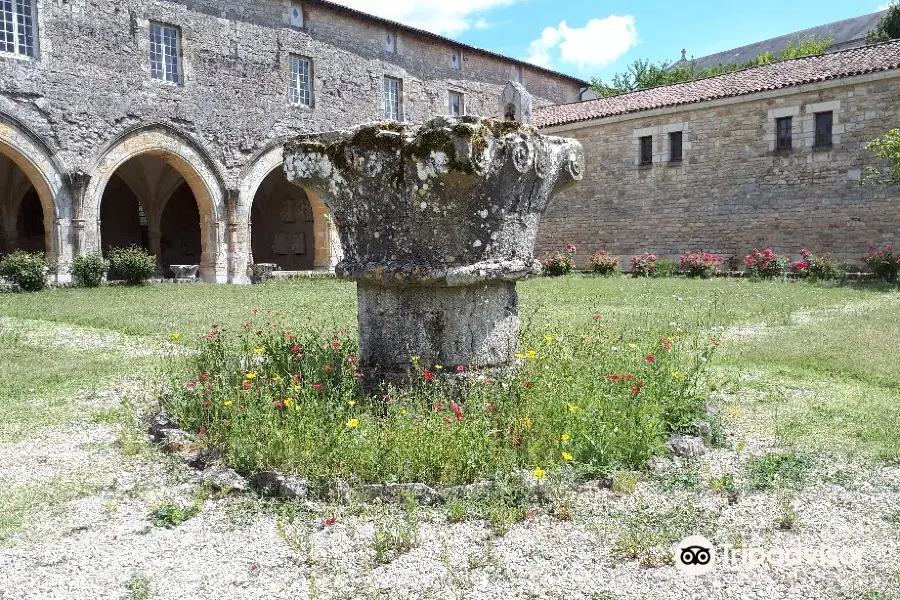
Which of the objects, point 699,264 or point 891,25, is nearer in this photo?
point 699,264

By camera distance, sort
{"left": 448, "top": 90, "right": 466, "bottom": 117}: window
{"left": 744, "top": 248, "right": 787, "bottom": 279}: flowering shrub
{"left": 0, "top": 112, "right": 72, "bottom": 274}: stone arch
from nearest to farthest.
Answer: {"left": 0, "top": 112, "right": 72, "bottom": 274}: stone arch, {"left": 744, "top": 248, "right": 787, "bottom": 279}: flowering shrub, {"left": 448, "top": 90, "right": 466, "bottom": 117}: window

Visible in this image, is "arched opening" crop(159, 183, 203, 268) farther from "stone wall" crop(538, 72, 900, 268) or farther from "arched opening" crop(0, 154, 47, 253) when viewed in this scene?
"stone wall" crop(538, 72, 900, 268)

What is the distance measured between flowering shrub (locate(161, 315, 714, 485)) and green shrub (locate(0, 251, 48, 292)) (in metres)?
Result: 11.2

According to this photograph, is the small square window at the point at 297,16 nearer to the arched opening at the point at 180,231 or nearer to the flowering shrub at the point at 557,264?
the arched opening at the point at 180,231

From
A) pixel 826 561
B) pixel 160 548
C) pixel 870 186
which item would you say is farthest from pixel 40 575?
pixel 870 186

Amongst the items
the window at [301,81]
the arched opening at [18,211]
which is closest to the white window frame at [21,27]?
the window at [301,81]

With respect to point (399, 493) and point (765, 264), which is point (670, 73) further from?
point (399, 493)

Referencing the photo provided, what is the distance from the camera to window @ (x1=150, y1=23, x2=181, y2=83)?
16.5m

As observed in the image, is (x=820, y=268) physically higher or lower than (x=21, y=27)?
lower

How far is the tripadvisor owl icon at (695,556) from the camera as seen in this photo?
2.53 meters

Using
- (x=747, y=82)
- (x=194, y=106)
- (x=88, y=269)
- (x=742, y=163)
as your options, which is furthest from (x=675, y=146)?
(x=88, y=269)

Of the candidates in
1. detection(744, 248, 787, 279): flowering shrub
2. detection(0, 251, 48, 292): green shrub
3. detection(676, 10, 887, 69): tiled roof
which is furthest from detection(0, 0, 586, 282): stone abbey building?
detection(676, 10, 887, 69): tiled roof

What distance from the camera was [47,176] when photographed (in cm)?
1486

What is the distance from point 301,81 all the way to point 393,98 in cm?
333
